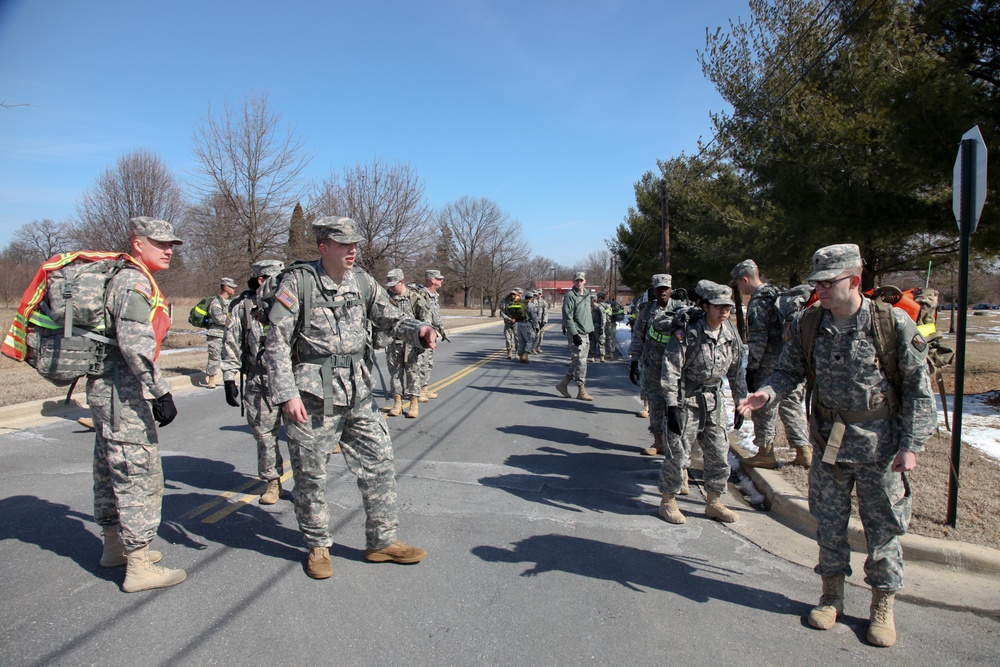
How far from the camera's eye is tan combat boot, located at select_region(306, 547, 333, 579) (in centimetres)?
369

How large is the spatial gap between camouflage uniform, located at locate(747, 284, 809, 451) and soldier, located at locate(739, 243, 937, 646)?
2.75 meters

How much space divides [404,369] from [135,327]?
563cm

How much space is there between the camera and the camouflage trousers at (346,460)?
371 centimetres

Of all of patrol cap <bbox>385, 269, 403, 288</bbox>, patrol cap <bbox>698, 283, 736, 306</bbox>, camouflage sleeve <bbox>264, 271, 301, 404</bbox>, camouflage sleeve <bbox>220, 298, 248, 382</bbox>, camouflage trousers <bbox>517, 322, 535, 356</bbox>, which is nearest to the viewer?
camouflage sleeve <bbox>264, 271, 301, 404</bbox>

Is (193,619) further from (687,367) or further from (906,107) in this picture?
(906,107)

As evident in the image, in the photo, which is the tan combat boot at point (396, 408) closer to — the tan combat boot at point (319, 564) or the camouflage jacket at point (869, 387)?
the tan combat boot at point (319, 564)

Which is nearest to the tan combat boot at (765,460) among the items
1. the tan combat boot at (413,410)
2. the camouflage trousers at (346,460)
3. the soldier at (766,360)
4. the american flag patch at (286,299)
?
the soldier at (766,360)

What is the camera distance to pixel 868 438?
3246 mm

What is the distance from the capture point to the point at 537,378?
13531mm

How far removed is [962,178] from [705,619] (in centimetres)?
340

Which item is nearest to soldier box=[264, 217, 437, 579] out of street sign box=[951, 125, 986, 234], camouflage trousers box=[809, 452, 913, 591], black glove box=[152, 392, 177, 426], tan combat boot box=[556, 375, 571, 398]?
black glove box=[152, 392, 177, 426]

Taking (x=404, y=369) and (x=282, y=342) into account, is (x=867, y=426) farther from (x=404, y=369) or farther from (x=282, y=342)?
(x=404, y=369)

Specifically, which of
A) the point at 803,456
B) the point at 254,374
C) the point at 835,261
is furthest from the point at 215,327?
the point at 835,261

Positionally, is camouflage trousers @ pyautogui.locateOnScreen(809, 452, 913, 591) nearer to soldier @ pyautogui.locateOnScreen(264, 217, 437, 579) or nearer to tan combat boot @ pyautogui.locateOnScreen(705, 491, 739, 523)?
tan combat boot @ pyautogui.locateOnScreen(705, 491, 739, 523)
